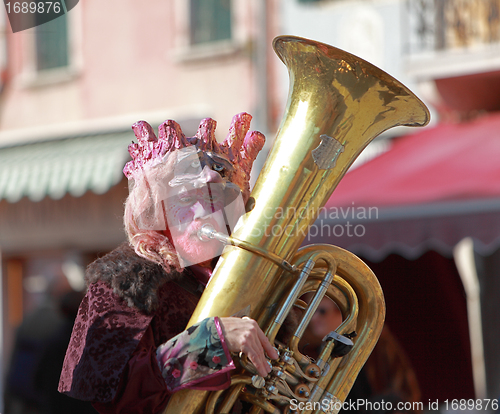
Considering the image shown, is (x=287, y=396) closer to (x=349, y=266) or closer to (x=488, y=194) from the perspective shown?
(x=349, y=266)

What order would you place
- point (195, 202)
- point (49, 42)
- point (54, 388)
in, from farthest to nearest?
point (49, 42) < point (54, 388) < point (195, 202)

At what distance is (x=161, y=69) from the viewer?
860 centimetres

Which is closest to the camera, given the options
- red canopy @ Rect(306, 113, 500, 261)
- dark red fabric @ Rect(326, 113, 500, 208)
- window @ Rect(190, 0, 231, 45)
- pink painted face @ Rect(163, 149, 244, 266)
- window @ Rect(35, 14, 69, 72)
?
pink painted face @ Rect(163, 149, 244, 266)

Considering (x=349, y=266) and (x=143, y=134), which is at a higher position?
(x=143, y=134)

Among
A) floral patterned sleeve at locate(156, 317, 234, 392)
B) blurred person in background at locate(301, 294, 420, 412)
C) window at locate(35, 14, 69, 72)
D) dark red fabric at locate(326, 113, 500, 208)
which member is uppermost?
floral patterned sleeve at locate(156, 317, 234, 392)

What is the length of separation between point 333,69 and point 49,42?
836cm

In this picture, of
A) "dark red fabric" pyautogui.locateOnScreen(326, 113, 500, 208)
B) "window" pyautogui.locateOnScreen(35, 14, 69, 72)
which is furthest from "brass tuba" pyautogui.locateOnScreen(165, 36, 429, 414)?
"window" pyautogui.locateOnScreen(35, 14, 69, 72)

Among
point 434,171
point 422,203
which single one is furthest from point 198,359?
point 434,171

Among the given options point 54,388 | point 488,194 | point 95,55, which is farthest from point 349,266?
point 95,55

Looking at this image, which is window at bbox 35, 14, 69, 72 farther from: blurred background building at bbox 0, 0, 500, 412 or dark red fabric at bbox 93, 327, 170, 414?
dark red fabric at bbox 93, 327, 170, 414

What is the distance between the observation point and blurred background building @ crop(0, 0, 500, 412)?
210 inches

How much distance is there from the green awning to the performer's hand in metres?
5.86

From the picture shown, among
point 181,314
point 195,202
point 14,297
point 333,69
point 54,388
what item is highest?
point 333,69

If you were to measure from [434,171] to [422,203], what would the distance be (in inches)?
17.3
